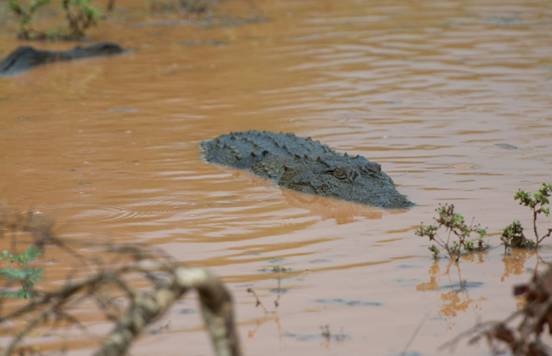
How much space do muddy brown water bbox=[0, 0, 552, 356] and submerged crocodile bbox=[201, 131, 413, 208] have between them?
0.15 meters

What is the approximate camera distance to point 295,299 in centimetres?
495

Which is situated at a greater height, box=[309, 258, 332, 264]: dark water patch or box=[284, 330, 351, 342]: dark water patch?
box=[284, 330, 351, 342]: dark water patch

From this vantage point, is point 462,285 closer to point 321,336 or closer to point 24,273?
point 321,336

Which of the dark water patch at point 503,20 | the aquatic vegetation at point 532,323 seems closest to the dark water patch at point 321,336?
the aquatic vegetation at point 532,323

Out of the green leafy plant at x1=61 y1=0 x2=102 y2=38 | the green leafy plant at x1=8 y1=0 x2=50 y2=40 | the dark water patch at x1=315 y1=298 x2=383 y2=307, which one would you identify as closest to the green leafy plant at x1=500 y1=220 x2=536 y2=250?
the dark water patch at x1=315 y1=298 x2=383 y2=307

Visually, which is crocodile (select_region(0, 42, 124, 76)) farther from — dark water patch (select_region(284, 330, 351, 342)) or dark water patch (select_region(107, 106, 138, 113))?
dark water patch (select_region(284, 330, 351, 342))

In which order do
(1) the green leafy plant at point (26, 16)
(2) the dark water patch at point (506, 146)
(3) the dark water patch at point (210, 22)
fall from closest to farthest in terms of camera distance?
(2) the dark water patch at point (506, 146) → (1) the green leafy plant at point (26, 16) → (3) the dark water patch at point (210, 22)

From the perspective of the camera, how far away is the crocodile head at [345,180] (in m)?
7.08

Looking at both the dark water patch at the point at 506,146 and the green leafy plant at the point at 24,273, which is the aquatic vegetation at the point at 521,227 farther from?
Answer: the dark water patch at the point at 506,146

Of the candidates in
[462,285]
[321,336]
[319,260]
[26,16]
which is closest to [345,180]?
[319,260]

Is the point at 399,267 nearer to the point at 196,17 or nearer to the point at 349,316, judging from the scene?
the point at 349,316

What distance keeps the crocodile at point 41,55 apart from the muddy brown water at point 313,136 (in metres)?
0.24

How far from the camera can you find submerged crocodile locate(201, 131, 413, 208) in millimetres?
7250

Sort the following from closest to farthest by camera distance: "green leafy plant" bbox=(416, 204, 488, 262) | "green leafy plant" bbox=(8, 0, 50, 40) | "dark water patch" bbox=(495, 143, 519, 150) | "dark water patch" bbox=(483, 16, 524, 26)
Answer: "green leafy plant" bbox=(416, 204, 488, 262)
"dark water patch" bbox=(495, 143, 519, 150)
"green leafy plant" bbox=(8, 0, 50, 40)
"dark water patch" bbox=(483, 16, 524, 26)
